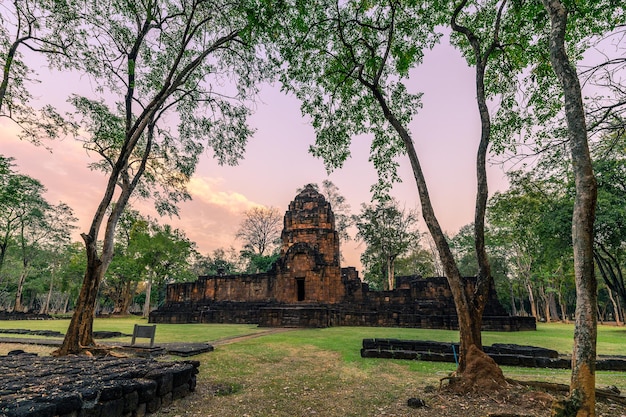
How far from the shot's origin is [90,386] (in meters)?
3.76

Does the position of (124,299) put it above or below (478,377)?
below

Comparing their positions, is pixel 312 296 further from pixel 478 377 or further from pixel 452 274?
pixel 478 377

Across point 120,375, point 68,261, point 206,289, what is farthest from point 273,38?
point 68,261

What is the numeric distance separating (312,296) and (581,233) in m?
21.6

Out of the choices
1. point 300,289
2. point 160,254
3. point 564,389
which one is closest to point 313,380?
point 564,389

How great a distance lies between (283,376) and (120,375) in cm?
314

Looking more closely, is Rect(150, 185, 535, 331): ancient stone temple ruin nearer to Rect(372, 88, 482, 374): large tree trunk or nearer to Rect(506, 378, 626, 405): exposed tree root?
Rect(372, 88, 482, 374): large tree trunk

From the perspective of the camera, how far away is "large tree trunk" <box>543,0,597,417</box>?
354 centimetres


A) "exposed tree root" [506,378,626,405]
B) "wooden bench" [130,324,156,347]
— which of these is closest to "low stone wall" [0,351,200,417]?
"wooden bench" [130,324,156,347]

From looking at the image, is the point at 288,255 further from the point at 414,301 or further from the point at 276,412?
the point at 276,412

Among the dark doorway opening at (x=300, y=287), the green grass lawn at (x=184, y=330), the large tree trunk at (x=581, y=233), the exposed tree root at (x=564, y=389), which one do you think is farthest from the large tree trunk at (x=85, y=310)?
the dark doorway opening at (x=300, y=287)

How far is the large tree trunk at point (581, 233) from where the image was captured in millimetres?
3541

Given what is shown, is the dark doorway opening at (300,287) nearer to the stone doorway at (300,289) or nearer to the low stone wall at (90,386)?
the stone doorway at (300,289)

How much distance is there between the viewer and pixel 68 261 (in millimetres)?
37312
